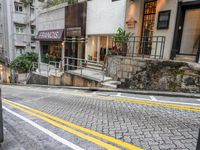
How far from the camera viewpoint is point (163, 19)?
811 cm

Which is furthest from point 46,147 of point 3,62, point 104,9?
point 3,62

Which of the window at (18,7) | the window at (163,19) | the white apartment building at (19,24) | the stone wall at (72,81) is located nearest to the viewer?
the window at (163,19)

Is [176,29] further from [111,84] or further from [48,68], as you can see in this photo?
[48,68]

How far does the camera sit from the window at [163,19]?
7.96 metres

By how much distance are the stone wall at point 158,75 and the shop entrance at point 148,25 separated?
6.15 feet

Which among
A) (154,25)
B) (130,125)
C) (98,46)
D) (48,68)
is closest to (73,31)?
(98,46)

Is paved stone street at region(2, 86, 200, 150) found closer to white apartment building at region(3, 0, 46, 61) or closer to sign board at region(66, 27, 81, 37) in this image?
sign board at region(66, 27, 81, 37)

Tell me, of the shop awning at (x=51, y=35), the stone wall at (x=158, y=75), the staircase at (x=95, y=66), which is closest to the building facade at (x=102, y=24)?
the staircase at (x=95, y=66)

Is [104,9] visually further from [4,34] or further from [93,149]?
[4,34]

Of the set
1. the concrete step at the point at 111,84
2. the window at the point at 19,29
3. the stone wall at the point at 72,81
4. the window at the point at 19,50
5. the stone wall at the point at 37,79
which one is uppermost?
the window at the point at 19,29

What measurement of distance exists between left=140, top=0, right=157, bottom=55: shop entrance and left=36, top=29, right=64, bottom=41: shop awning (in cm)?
847

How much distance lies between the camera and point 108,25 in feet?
38.2

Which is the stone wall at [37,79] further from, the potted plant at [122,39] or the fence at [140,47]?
the potted plant at [122,39]

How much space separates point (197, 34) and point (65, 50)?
1099 centimetres
